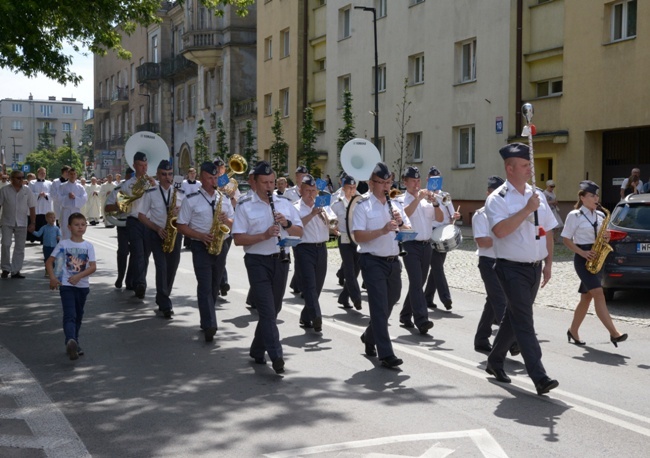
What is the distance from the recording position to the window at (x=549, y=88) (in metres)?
26.2

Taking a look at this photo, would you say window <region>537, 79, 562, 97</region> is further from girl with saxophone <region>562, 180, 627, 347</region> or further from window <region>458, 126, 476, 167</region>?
girl with saxophone <region>562, 180, 627, 347</region>

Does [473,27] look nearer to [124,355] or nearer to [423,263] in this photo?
[423,263]

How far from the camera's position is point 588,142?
24578mm

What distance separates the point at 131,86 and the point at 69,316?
214 feet

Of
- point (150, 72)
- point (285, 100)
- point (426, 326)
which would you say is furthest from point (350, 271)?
point (150, 72)

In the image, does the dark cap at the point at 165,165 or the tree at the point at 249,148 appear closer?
the dark cap at the point at 165,165

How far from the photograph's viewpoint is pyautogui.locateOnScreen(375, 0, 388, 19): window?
3428 cm

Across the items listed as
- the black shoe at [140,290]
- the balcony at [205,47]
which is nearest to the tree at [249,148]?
the balcony at [205,47]

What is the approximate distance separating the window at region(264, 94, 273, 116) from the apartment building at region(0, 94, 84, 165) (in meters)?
125

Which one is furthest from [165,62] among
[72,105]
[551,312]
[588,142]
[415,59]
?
[72,105]

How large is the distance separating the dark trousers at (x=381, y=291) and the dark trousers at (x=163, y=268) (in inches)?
152

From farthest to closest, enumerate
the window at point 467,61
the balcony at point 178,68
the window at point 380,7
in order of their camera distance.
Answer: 1. the balcony at point 178,68
2. the window at point 380,7
3. the window at point 467,61

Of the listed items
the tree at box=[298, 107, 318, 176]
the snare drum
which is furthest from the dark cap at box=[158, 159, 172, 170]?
the tree at box=[298, 107, 318, 176]

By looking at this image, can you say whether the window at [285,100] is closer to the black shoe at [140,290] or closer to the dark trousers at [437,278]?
the black shoe at [140,290]
